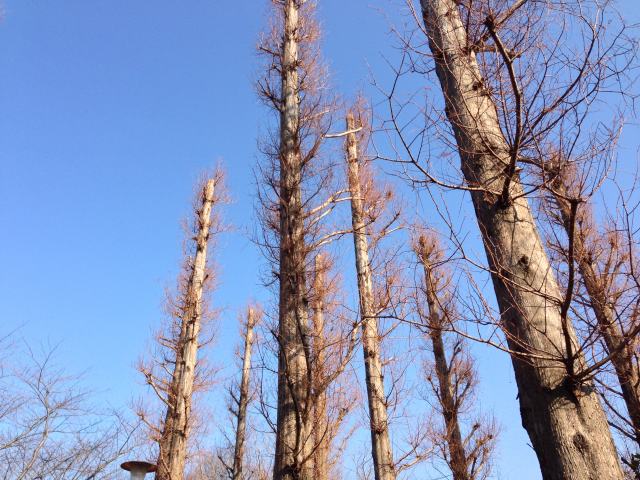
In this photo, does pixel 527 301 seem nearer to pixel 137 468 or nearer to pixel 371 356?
pixel 137 468

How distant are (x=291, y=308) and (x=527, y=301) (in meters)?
2.90

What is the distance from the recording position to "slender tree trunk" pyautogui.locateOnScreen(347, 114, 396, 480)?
6383 millimetres

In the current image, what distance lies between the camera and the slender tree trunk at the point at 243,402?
466 inches

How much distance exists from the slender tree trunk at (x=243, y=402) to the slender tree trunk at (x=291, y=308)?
816cm

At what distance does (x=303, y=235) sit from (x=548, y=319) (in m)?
3.43

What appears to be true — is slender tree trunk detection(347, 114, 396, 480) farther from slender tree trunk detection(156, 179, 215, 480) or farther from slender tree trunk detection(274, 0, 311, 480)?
slender tree trunk detection(156, 179, 215, 480)

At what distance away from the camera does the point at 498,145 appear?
98.0 inches

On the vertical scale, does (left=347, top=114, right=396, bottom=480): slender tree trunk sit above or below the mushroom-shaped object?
above

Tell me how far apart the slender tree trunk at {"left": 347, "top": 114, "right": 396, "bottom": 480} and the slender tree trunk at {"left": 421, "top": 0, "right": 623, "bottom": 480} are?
310 centimetres

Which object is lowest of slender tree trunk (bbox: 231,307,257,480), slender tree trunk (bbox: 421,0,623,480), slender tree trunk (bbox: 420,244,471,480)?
slender tree trunk (bbox: 421,0,623,480)

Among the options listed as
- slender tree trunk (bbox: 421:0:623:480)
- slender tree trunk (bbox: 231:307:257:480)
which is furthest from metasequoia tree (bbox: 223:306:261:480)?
slender tree trunk (bbox: 421:0:623:480)

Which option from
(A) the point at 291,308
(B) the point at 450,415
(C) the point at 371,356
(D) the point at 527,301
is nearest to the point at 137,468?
(A) the point at 291,308

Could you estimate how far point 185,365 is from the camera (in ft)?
27.1

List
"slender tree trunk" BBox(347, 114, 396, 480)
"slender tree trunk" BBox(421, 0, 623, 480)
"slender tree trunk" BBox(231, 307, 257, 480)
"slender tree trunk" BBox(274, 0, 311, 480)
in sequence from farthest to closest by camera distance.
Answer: "slender tree trunk" BBox(231, 307, 257, 480) < "slender tree trunk" BBox(347, 114, 396, 480) < "slender tree trunk" BBox(274, 0, 311, 480) < "slender tree trunk" BBox(421, 0, 623, 480)
